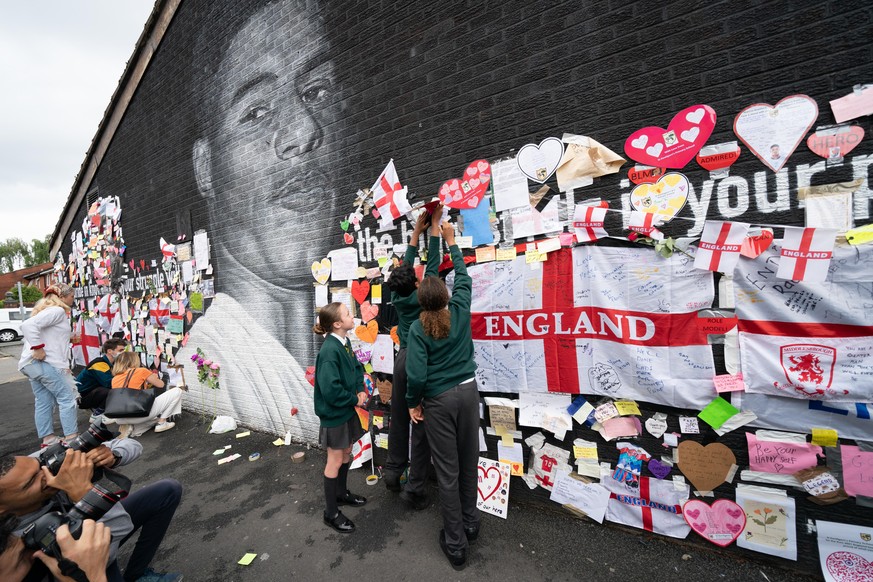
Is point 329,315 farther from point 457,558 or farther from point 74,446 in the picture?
point 457,558

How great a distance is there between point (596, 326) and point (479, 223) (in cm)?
122

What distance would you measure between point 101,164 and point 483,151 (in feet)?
29.7

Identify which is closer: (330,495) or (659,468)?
(659,468)

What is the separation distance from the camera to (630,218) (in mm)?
2424

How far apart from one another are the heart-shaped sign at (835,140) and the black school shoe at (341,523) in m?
3.90

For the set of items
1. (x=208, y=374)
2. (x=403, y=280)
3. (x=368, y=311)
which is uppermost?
(x=403, y=280)

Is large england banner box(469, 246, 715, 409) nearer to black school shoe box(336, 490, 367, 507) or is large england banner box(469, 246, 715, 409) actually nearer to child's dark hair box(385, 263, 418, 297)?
child's dark hair box(385, 263, 418, 297)

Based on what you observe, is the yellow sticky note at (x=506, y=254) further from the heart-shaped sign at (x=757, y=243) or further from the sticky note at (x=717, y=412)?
the sticky note at (x=717, y=412)

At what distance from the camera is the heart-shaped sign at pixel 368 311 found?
3723mm

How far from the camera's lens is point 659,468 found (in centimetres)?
245

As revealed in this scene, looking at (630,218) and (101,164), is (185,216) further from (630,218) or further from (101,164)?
(630,218)

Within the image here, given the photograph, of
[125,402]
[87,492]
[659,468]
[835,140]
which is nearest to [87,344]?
[125,402]

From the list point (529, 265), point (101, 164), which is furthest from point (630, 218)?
point (101, 164)

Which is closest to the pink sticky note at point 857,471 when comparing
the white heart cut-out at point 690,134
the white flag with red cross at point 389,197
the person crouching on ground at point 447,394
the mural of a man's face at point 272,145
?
the white heart cut-out at point 690,134
